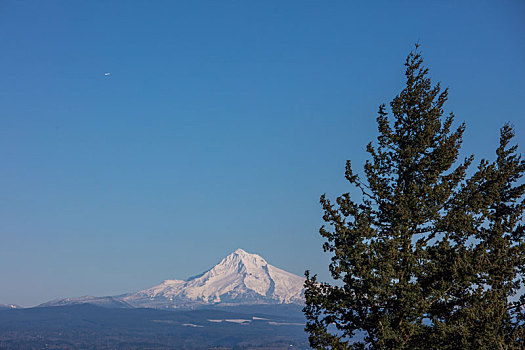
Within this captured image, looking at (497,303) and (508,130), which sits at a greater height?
(508,130)

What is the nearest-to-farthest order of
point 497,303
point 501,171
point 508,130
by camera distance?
point 497,303, point 501,171, point 508,130

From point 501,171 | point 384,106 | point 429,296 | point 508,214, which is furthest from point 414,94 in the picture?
point 429,296

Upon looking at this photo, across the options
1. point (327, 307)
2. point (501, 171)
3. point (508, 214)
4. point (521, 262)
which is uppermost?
point (501, 171)

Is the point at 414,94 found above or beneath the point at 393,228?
above

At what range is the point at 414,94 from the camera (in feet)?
105

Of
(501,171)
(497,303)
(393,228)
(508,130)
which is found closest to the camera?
(497,303)

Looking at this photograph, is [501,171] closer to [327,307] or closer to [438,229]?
[438,229]

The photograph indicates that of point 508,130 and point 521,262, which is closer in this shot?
point 521,262

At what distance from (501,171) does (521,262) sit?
191 inches

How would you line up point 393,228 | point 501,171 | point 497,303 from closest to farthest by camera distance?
point 497,303
point 393,228
point 501,171

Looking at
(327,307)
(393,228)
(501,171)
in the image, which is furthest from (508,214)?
(327,307)

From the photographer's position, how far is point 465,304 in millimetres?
28641

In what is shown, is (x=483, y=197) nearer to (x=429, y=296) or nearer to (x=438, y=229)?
(x=438, y=229)

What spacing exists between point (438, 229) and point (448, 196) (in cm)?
178
